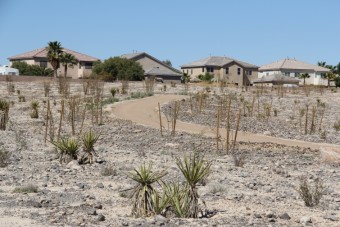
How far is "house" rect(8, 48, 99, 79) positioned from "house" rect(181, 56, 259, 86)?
18427 mm

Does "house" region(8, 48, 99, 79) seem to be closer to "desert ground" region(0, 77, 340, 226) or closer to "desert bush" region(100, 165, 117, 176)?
"desert ground" region(0, 77, 340, 226)

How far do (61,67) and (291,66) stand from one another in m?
41.2

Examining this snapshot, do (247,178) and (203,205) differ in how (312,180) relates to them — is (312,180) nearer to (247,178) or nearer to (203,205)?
(247,178)

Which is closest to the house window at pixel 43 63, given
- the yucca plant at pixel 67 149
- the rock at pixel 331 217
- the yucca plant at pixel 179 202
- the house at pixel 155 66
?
the house at pixel 155 66

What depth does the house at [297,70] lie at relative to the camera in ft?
349

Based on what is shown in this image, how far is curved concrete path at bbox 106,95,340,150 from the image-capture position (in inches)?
992

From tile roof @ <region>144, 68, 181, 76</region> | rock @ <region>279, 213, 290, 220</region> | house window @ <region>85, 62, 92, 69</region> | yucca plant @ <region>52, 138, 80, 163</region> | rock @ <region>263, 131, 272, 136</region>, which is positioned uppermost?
house window @ <region>85, 62, 92, 69</region>

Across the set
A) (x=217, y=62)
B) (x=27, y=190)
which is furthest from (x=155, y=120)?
(x=217, y=62)

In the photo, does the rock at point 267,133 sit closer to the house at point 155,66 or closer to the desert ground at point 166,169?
the desert ground at point 166,169

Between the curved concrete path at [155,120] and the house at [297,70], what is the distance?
62.7 meters

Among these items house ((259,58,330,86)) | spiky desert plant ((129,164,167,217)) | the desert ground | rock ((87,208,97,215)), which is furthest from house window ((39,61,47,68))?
spiky desert plant ((129,164,167,217))

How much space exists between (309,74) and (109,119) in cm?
8130

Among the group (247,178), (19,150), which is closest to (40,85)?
(19,150)

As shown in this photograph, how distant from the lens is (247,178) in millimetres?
15219
